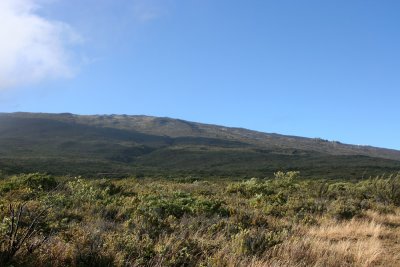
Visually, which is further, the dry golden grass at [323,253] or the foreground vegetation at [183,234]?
the dry golden grass at [323,253]

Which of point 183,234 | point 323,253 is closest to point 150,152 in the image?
point 183,234

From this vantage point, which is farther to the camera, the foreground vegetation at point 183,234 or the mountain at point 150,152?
the mountain at point 150,152

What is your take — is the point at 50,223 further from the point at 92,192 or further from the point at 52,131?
the point at 52,131

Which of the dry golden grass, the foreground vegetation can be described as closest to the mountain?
the foreground vegetation

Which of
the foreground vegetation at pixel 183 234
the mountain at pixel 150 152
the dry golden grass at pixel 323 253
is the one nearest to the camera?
the foreground vegetation at pixel 183 234

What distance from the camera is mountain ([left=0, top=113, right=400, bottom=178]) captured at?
249ft

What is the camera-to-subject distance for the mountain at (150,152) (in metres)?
75.8

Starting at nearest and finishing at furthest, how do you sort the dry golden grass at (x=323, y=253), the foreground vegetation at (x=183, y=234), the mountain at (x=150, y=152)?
the foreground vegetation at (x=183, y=234) → the dry golden grass at (x=323, y=253) → the mountain at (x=150, y=152)

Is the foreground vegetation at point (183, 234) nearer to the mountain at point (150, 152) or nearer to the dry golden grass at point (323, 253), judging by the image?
the dry golden grass at point (323, 253)

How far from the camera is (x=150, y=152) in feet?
368

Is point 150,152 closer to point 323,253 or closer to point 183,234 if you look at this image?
point 183,234

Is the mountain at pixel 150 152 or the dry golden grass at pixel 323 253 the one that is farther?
the mountain at pixel 150 152

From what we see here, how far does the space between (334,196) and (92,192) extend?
9746 mm

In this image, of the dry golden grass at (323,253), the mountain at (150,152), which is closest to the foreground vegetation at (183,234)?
the dry golden grass at (323,253)
